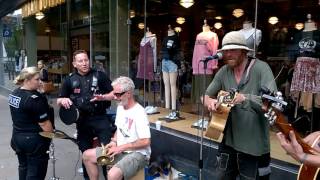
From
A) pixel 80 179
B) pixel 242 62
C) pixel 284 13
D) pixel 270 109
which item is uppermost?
pixel 284 13

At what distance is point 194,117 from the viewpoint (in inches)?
283

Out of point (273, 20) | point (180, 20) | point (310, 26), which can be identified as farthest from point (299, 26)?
point (180, 20)

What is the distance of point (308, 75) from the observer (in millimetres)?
4965

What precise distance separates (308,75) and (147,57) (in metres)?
3.66

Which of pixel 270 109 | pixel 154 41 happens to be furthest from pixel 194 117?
pixel 270 109

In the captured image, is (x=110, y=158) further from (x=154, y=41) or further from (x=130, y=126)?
(x=154, y=41)

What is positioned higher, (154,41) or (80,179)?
(154,41)

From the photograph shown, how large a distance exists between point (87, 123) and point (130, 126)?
36.2 inches

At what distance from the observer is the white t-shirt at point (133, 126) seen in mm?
3912

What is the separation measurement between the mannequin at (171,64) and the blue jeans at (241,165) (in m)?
3.50

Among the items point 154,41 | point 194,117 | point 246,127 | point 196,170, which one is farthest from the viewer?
point 154,41

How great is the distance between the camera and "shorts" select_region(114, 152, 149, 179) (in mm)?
3801

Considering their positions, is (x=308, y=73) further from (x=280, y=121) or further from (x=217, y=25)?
(x=217, y=25)

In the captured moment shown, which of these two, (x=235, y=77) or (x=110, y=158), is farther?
(x=110, y=158)
